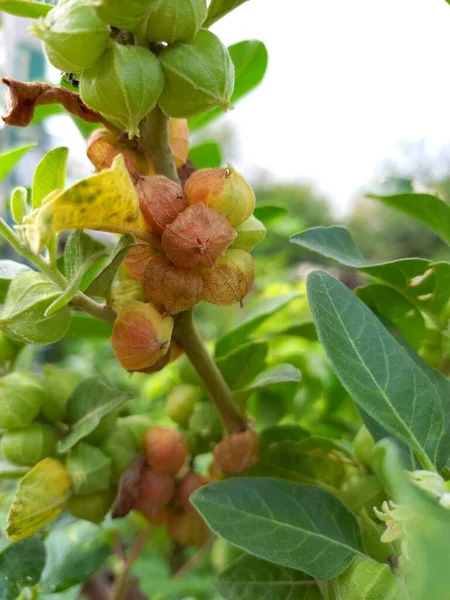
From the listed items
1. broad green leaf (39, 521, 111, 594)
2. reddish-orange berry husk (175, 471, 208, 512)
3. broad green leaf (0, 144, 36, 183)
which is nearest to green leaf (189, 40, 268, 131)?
broad green leaf (0, 144, 36, 183)

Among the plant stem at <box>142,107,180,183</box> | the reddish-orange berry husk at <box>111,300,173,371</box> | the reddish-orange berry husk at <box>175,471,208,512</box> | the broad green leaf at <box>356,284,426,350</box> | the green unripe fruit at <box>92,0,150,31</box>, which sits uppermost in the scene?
the green unripe fruit at <box>92,0,150,31</box>

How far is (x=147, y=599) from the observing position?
3.51 feet

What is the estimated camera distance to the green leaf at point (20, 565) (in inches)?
23.3

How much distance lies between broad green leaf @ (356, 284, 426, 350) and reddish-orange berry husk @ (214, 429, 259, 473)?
0.57ft

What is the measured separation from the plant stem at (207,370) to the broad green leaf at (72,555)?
0.28m

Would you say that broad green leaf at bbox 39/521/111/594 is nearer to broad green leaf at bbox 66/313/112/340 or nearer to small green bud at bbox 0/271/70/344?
broad green leaf at bbox 66/313/112/340

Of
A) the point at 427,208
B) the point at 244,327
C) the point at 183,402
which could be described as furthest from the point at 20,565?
the point at 427,208

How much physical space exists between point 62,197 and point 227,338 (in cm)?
36

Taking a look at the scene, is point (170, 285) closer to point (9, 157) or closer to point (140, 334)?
point (140, 334)

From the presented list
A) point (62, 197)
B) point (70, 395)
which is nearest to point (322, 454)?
point (70, 395)

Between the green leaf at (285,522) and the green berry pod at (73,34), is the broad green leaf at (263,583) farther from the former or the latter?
the green berry pod at (73,34)

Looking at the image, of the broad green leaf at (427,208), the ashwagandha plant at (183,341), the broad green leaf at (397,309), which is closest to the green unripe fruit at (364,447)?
the ashwagandha plant at (183,341)

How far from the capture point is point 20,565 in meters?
0.61

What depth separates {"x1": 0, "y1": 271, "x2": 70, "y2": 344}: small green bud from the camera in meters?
0.44
